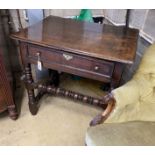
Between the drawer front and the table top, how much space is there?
51 mm

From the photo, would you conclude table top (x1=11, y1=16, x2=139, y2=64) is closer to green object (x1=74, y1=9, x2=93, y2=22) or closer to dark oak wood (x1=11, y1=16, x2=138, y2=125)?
dark oak wood (x1=11, y1=16, x2=138, y2=125)

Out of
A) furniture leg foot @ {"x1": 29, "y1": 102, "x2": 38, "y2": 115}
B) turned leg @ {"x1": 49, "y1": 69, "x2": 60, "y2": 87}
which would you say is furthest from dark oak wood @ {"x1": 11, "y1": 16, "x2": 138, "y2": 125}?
turned leg @ {"x1": 49, "y1": 69, "x2": 60, "y2": 87}

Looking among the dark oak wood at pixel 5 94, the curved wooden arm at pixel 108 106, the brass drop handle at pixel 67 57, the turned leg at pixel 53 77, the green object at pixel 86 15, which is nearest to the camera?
the curved wooden arm at pixel 108 106

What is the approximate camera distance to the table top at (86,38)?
3.59 feet

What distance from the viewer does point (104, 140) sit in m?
0.95

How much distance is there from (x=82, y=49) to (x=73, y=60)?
11 cm

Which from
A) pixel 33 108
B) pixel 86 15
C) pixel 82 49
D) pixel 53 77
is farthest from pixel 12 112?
pixel 86 15

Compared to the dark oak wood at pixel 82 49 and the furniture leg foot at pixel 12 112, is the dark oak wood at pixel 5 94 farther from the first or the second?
the dark oak wood at pixel 82 49

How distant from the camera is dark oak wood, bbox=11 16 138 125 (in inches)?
43.4

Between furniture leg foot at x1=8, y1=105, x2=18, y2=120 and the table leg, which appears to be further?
furniture leg foot at x1=8, y1=105, x2=18, y2=120

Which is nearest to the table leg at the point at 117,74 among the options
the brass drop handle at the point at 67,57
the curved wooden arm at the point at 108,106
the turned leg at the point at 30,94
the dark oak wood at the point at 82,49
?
the dark oak wood at the point at 82,49
